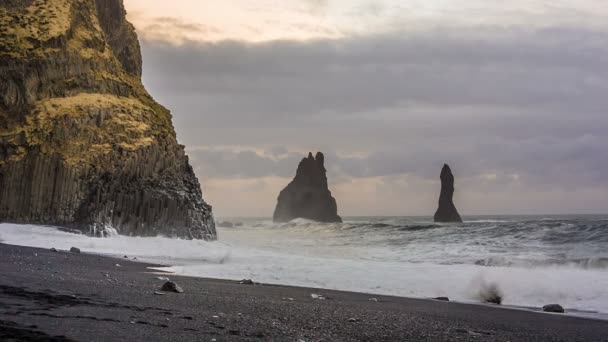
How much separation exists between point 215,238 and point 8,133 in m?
13.1

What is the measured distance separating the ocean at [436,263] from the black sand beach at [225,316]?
3176 millimetres

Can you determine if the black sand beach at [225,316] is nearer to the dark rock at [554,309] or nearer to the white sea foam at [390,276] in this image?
the dark rock at [554,309]

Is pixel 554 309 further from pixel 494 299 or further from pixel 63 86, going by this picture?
pixel 63 86

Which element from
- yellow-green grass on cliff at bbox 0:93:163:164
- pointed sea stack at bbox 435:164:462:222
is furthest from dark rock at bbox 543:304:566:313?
pointed sea stack at bbox 435:164:462:222

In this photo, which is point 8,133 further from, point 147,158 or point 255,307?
point 255,307

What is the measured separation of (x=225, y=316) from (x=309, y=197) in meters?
145

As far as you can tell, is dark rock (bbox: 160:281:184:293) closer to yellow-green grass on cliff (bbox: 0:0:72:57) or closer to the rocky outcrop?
yellow-green grass on cliff (bbox: 0:0:72:57)

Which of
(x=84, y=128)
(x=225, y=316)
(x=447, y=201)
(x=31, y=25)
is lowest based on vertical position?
(x=225, y=316)

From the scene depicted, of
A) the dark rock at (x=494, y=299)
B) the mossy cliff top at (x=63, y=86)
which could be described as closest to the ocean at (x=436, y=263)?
the dark rock at (x=494, y=299)

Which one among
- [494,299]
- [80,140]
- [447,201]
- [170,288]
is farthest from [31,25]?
[447,201]

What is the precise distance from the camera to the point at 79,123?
32.2 meters

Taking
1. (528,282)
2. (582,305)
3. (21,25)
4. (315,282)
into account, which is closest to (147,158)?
(21,25)

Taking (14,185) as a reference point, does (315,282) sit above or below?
below

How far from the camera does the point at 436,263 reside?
86.4 feet
